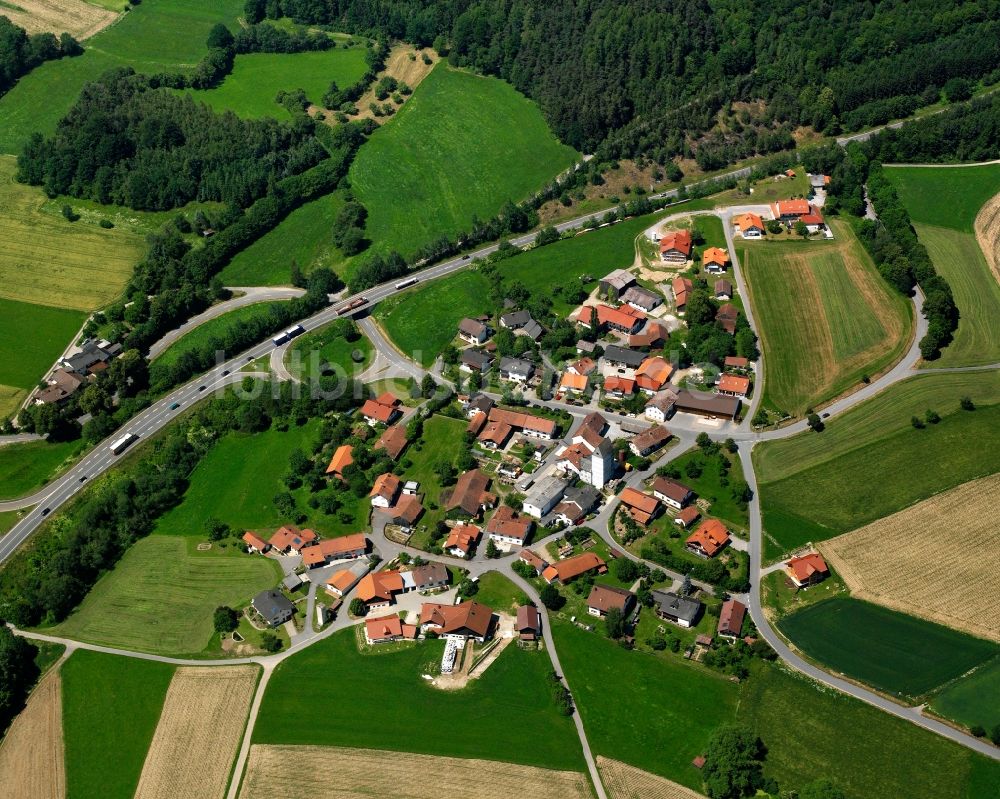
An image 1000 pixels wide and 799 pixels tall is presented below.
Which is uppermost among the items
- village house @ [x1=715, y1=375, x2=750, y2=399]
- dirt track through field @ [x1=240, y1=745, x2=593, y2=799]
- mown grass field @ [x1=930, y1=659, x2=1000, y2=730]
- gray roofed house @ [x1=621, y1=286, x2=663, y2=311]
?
gray roofed house @ [x1=621, y1=286, x2=663, y2=311]

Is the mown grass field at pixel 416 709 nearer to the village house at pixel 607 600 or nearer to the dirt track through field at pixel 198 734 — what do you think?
the dirt track through field at pixel 198 734

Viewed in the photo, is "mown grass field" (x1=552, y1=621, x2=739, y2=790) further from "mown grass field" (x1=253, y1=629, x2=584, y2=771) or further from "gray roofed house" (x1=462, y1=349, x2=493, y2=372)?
"gray roofed house" (x1=462, y1=349, x2=493, y2=372)

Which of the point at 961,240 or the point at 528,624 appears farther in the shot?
the point at 961,240

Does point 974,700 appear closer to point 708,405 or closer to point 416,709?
point 708,405

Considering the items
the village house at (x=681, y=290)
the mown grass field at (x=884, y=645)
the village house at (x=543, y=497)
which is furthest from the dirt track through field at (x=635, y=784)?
the village house at (x=681, y=290)

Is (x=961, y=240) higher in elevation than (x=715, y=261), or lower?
higher

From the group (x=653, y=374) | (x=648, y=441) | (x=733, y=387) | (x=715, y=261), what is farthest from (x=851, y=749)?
(x=715, y=261)

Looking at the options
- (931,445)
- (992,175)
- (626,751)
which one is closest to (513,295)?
(931,445)

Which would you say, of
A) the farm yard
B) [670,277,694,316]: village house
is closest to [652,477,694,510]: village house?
[670,277,694,316]: village house
